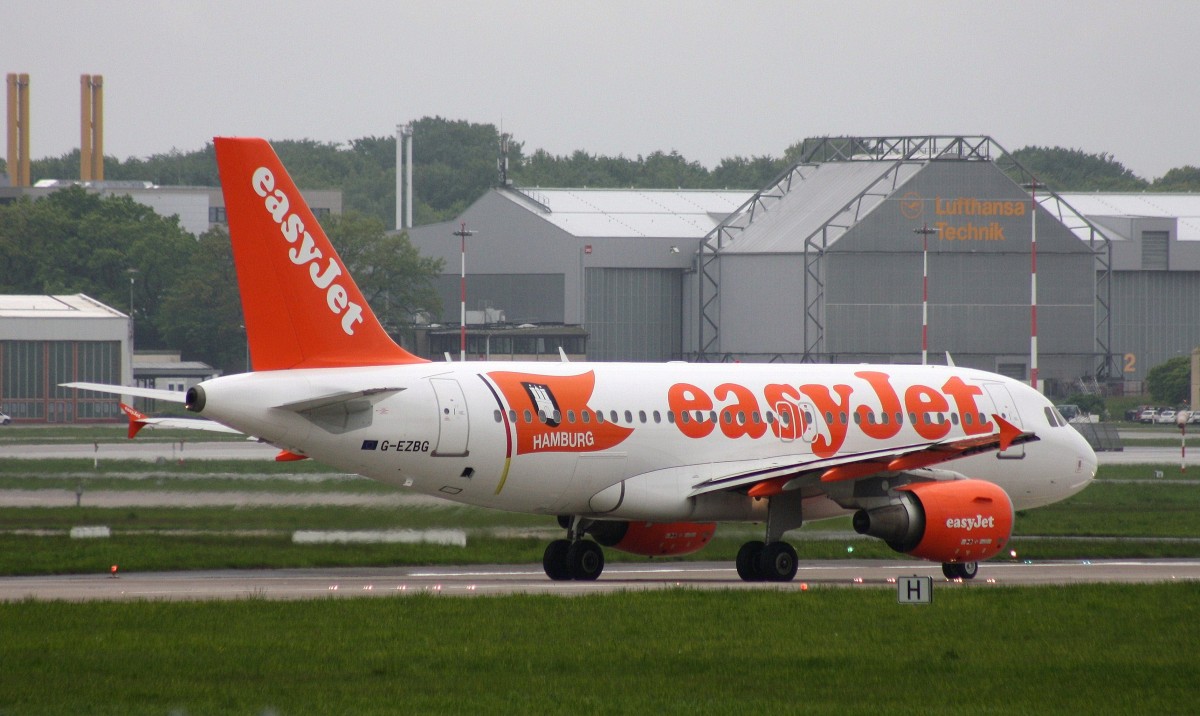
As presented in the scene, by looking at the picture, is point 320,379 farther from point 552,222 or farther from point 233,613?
point 552,222

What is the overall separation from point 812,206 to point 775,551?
227ft

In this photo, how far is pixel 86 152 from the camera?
145 m

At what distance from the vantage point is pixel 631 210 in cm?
10719

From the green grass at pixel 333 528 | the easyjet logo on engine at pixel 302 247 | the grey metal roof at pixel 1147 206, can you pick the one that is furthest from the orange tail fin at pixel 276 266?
the grey metal roof at pixel 1147 206

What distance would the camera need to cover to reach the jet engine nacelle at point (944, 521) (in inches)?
1126

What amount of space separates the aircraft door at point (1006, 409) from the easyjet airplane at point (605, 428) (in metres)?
0.04

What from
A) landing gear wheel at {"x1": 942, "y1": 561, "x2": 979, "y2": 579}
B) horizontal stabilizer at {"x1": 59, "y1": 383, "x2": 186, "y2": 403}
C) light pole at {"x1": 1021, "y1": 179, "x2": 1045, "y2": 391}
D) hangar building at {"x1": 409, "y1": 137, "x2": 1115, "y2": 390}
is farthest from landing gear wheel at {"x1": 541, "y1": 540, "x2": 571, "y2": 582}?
hangar building at {"x1": 409, "y1": 137, "x2": 1115, "y2": 390}

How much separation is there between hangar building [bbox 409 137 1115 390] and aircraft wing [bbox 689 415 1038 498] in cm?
6001

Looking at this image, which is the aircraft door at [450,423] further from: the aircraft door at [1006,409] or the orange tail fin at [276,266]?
the aircraft door at [1006,409]

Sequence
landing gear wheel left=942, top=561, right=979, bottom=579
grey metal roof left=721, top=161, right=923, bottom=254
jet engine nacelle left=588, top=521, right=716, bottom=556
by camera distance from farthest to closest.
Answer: grey metal roof left=721, top=161, right=923, bottom=254 < jet engine nacelle left=588, top=521, right=716, bottom=556 < landing gear wheel left=942, top=561, right=979, bottom=579

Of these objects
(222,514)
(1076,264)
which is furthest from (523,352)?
(222,514)

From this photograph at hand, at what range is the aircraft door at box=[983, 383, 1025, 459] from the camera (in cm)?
3369

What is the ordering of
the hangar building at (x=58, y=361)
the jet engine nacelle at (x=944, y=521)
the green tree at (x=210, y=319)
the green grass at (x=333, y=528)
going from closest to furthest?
the jet engine nacelle at (x=944, y=521) < the green grass at (x=333, y=528) < the hangar building at (x=58, y=361) < the green tree at (x=210, y=319)

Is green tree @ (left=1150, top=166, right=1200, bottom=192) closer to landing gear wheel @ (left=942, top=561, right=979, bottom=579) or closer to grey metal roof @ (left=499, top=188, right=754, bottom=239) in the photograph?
grey metal roof @ (left=499, top=188, right=754, bottom=239)
